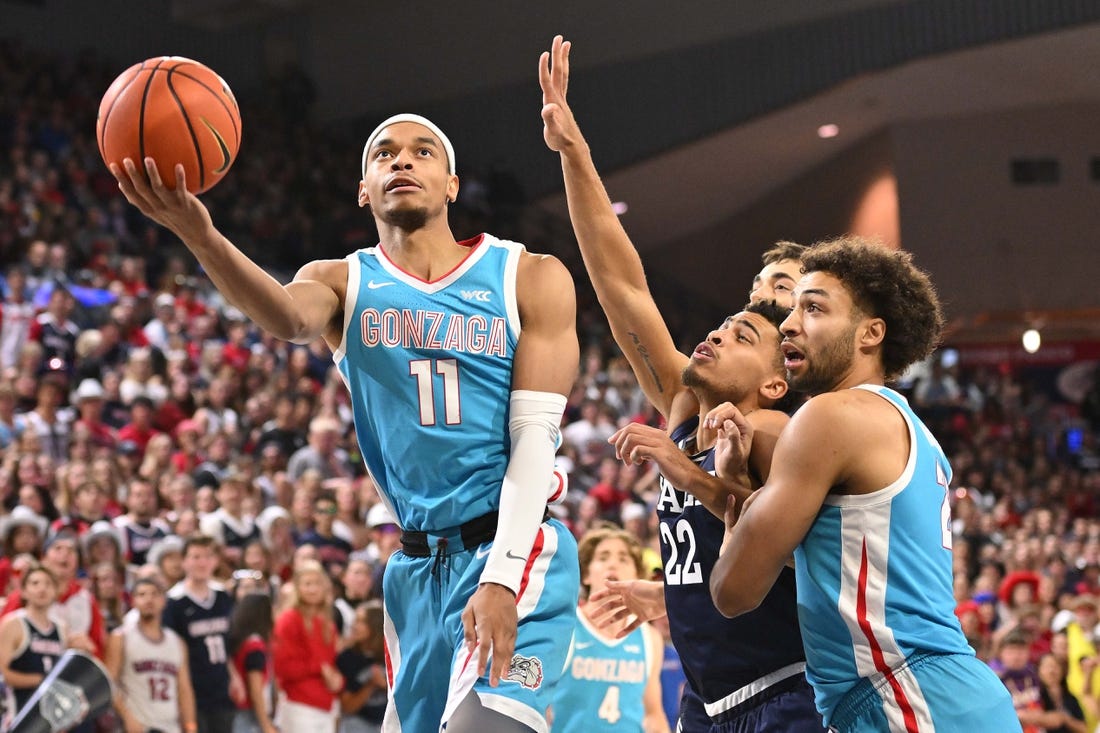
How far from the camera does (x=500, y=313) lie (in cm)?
382

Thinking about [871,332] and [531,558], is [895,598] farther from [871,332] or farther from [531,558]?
[531,558]

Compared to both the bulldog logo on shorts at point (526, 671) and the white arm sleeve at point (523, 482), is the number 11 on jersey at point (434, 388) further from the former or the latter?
the bulldog logo on shorts at point (526, 671)

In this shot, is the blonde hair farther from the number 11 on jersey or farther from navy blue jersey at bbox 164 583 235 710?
the number 11 on jersey

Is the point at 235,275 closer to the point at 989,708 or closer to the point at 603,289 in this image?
the point at 603,289

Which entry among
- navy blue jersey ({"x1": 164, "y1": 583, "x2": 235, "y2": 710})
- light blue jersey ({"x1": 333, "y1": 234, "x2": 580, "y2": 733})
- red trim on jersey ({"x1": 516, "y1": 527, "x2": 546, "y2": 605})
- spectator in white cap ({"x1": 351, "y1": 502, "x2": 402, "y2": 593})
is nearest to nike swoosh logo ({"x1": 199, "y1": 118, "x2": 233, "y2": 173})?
light blue jersey ({"x1": 333, "y1": 234, "x2": 580, "y2": 733})

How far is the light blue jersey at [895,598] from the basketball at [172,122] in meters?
1.81

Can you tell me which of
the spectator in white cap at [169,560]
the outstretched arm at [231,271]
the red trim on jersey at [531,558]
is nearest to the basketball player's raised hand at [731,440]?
the red trim on jersey at [531,558]

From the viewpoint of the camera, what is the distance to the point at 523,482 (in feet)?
11.8

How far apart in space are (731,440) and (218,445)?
7.79 m

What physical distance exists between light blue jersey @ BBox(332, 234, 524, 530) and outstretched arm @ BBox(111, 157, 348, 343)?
0.13 metres

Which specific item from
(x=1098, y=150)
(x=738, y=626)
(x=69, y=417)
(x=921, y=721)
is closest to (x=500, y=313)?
(x=738, y=626)

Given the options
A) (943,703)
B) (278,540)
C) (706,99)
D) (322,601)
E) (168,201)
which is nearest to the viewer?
(943,703)

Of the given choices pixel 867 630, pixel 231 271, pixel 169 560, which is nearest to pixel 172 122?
pixel 231 271

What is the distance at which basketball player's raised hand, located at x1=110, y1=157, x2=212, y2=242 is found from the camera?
3.23 metres
